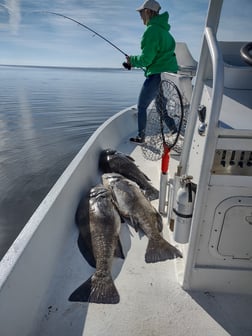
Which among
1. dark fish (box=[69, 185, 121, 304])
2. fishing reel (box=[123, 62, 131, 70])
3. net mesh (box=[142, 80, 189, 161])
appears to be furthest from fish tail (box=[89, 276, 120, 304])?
fishing reel (box=[123, 62, 131, 70])

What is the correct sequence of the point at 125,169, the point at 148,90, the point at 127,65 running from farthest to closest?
the point at 148,90
the point at 127,65
the point at 125,169

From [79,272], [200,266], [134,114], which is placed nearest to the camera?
[200,266]

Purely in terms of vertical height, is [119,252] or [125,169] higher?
[125,169]

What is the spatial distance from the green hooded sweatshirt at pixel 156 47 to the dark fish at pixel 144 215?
83.2 inches

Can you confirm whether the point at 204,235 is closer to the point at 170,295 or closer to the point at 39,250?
the point at 170,295

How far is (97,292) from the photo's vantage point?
6.22ft

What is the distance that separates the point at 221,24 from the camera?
78.4 inches

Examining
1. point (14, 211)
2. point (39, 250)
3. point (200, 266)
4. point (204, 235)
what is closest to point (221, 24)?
point (204, 235)

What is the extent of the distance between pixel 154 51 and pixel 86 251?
10.8 feet

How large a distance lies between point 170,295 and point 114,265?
0.55 m

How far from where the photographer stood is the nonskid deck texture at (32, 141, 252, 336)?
1.67 meters

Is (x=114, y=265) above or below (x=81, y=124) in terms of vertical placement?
above

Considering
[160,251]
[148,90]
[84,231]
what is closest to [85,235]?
[84,231]

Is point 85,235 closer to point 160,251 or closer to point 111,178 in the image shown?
point 160,251
